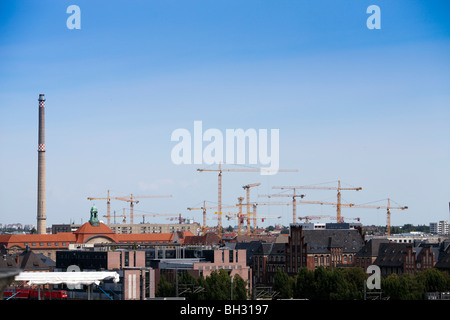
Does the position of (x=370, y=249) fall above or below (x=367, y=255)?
above

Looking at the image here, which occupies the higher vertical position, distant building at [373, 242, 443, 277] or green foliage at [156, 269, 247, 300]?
distant building at [373, 242, 443, 277]

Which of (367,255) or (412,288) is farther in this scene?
(367,255)

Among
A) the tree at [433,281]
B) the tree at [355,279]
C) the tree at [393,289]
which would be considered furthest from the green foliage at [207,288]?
the tree at [433,281]

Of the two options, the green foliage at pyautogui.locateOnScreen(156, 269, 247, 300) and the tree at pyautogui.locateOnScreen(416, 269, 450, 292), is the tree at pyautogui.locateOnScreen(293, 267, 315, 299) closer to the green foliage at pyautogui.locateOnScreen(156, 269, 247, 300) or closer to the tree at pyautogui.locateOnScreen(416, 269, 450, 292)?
the green foliage at pyautogui.locateOnScreen(156, 269, 247, 300)

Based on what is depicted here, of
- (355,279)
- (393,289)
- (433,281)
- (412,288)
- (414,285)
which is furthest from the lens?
(355,279)

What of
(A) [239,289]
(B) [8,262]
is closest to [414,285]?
(A) [239,289]

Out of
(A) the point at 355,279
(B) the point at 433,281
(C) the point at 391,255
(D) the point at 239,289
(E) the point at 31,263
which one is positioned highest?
(C) the point at 391,255

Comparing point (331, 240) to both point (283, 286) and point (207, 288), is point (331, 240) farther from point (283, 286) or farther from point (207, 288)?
point (207, 288)

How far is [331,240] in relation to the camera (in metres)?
141

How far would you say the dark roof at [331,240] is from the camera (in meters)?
139

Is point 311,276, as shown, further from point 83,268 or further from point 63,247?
point 63,247

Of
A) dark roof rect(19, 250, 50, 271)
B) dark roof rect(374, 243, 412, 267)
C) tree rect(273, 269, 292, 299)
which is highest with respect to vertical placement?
dark roof rect(374, 243, 412, 267)

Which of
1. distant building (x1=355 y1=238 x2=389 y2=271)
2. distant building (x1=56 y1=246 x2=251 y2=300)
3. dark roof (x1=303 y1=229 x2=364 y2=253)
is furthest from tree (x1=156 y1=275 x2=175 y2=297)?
dark roof (x1=303 y1=229 x2=364 y2=253)

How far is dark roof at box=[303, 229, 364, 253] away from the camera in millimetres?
139375
